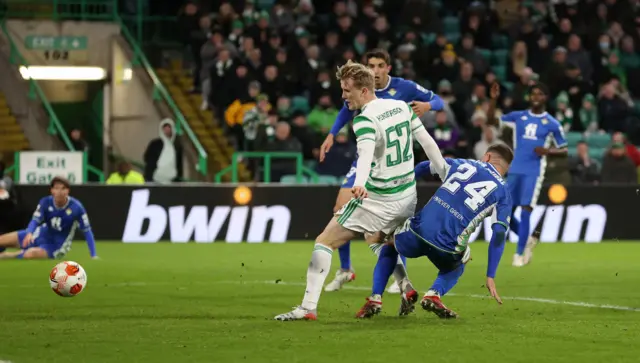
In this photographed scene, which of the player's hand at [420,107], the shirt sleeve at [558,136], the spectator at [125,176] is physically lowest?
the spectator at [125,176]

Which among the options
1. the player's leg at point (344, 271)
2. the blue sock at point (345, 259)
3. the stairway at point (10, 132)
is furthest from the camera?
the stairway at point (10, 132)

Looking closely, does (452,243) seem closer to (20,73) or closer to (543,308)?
(543,308)

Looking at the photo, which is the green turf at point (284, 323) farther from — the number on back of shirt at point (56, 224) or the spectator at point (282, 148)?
the spectator at point (282, 148)

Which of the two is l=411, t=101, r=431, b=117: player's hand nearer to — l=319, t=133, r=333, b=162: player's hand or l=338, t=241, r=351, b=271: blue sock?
l=319, t=133, r=333, b=162: player's hand

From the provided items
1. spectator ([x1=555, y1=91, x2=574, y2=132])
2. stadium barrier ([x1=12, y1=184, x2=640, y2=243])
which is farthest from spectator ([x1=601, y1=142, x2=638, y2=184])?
spectator ([x1=555, y1=91, x2=574, y2=132])

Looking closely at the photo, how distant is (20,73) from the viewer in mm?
26203

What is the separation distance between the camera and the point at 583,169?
2453 centimetres

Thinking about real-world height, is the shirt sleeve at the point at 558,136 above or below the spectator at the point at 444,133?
above

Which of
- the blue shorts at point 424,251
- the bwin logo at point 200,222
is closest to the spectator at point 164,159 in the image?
the bwin logo at point 200,222

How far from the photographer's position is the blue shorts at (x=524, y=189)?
17375 mm

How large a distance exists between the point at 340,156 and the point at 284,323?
44.8ft

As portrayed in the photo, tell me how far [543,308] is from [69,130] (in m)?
17.4

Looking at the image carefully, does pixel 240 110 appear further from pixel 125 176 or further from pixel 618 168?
pixel 618 168

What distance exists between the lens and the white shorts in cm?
1005
